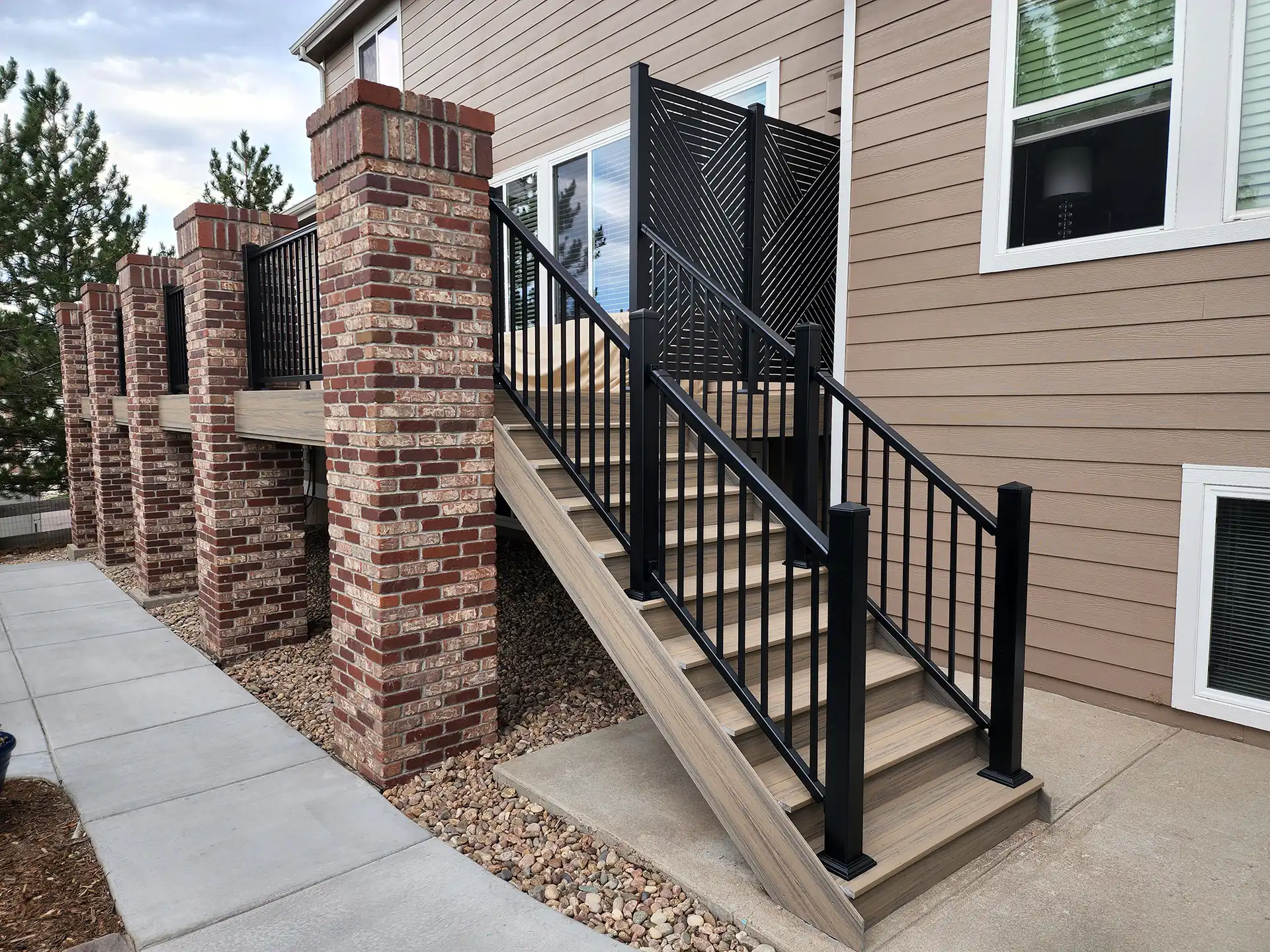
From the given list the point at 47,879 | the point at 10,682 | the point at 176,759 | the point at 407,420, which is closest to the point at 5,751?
the point at 47,879

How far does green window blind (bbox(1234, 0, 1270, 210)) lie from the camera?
3125 millimetres

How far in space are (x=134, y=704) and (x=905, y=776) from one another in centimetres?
383

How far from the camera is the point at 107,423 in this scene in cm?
784

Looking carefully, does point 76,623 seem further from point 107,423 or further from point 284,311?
point 284,311

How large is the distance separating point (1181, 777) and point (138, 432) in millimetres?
7150

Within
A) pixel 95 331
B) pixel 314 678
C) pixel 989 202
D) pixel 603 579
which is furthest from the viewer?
pixel 95 331

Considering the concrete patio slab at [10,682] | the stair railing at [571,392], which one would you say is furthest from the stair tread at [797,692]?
the concrete patio slab at [10,682]

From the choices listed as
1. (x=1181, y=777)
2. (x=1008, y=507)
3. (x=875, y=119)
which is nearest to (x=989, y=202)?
(x=875, y=119)

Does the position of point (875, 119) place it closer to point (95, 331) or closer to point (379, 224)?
point (379, 224)

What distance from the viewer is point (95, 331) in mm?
7781

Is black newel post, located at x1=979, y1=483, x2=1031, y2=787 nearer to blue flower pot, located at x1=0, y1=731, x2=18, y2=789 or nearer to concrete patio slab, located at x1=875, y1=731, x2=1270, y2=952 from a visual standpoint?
concrete patio slab, located at x1=875, y1=731, x2=1270, y2=952

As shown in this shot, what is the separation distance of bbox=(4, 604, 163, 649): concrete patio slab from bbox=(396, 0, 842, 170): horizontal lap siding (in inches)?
204

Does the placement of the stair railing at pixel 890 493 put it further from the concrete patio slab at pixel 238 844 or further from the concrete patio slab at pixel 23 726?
the concrete patio slab at pixel 23 726

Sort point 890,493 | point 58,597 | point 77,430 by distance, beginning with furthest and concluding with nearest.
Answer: point 77,430 < point 58,597 < point 890,493
